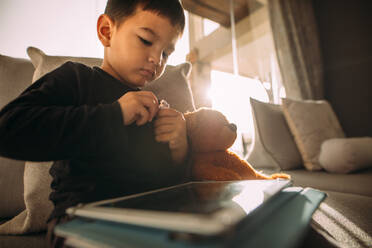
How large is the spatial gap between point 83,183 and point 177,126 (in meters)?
0.23

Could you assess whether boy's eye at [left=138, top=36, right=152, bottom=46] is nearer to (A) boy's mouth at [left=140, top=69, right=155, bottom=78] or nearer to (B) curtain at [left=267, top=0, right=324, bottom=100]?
(A) boy's mouth at [left=140, top=69, right=155, bottom=78]

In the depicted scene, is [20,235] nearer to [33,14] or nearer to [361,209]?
[361,209]

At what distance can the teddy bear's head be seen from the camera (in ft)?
1.88

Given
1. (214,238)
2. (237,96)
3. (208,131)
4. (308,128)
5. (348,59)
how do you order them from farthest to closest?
1. (237,96)
2. (348,59)
3. (308,128)
4. (208,131)
5. (214,238)

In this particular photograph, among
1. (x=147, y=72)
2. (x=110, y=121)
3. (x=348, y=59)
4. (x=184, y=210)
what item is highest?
(x=348, y=59)

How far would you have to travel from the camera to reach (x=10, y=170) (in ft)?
2.09

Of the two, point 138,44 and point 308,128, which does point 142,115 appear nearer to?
point 138,44

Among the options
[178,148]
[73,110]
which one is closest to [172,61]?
[178,148]

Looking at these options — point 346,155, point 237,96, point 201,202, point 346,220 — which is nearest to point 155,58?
point 201,202

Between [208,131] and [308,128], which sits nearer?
[208,131]

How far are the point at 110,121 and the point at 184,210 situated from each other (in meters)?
0.22

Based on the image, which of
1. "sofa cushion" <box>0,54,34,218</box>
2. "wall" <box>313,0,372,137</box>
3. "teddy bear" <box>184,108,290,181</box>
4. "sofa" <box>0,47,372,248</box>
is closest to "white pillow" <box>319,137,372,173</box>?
"sofa" <box>0,47,372,248</box>

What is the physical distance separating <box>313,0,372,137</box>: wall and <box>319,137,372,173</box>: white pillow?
4.33 ft

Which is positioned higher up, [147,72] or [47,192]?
[147,72]
